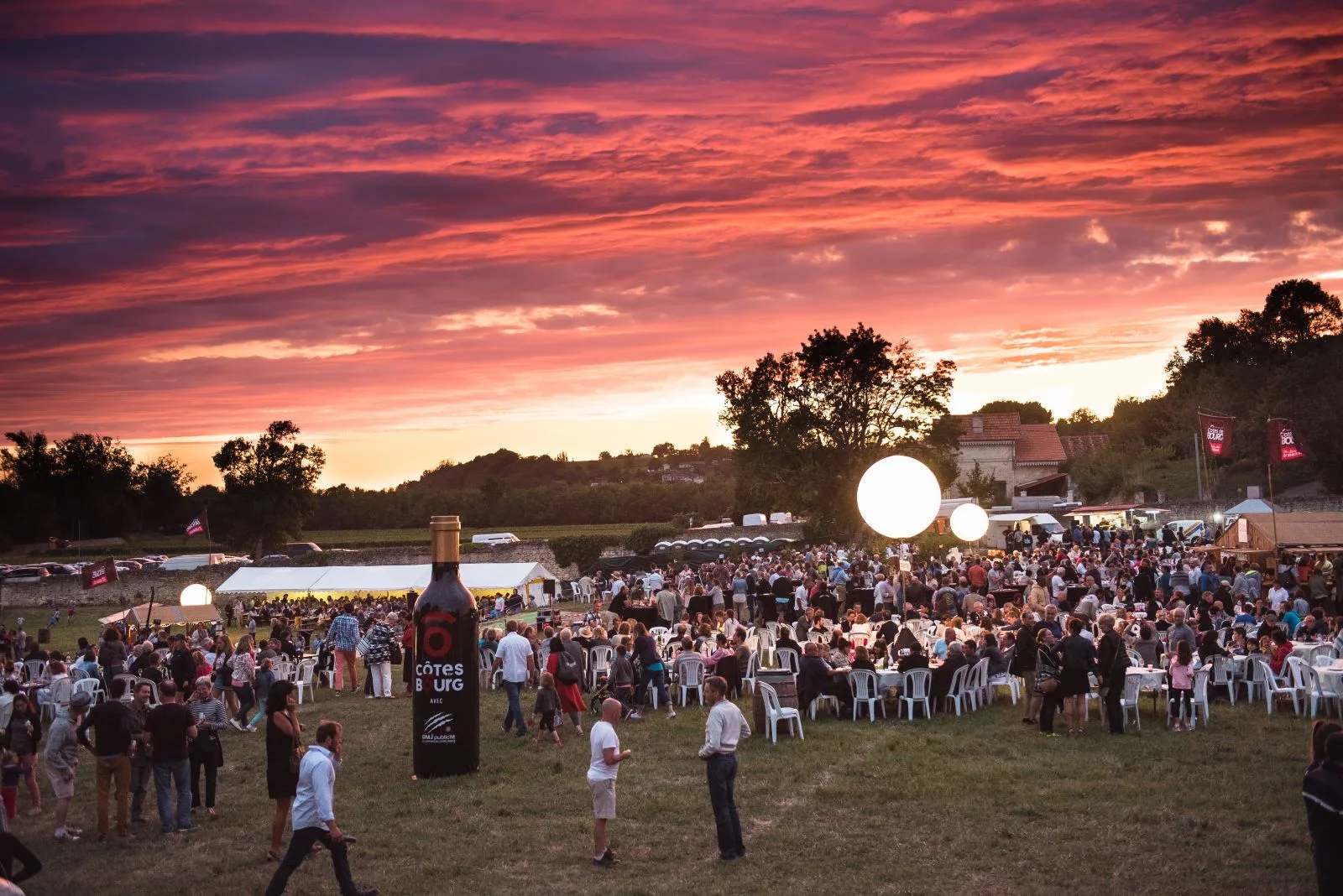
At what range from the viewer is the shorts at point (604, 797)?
9.33 meters

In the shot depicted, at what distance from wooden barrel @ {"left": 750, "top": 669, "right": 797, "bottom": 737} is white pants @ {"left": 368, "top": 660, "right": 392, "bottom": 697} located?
7622mm

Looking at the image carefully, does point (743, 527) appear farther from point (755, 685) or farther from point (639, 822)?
point (639, 822)

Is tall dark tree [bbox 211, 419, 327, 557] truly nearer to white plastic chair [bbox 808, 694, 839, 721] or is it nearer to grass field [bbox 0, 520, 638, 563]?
grass field [bbox 0, 520, 638, 563]

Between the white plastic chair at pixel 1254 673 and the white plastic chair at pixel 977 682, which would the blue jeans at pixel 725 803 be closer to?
the white plastic chair at pixel 977 682

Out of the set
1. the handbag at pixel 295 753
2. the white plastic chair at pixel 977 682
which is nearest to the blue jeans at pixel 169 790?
the handbag at pixel 295 753

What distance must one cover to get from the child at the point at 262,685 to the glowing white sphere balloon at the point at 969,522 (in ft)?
48.9

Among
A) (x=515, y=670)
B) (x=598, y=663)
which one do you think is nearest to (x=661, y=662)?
(x=598, y=663)

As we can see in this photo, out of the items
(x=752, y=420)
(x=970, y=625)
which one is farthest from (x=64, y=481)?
Answer: (x=970, y=625)

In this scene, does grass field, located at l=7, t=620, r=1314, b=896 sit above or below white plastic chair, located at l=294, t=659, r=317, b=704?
below

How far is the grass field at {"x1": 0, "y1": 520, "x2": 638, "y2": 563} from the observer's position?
2901 inches

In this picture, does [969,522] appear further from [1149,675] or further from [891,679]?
[1149,675]

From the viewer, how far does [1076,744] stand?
44.1ft

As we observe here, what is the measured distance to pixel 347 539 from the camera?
86250 millimetres

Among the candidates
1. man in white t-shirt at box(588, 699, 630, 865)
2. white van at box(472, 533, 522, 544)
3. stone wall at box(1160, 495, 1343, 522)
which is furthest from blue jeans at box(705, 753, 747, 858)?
white van at box(472, 533, 522, 544)
